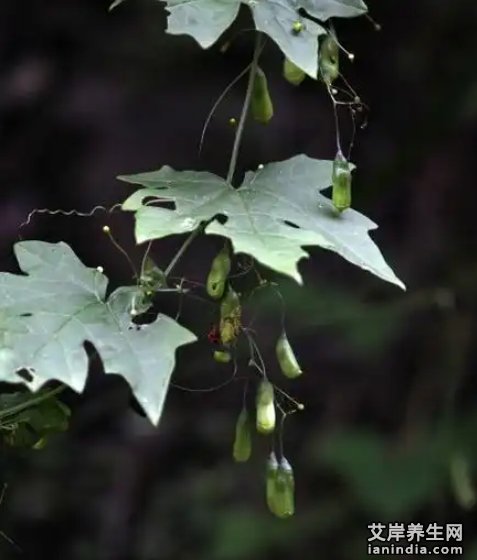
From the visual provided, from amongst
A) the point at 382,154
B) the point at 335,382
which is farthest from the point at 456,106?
the point at 335,382

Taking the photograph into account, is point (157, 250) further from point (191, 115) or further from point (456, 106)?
point (456, 106)

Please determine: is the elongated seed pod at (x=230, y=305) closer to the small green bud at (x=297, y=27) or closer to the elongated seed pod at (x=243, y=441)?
the elongated seed pod at (x=243, y=441)

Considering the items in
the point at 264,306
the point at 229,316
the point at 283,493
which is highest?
the point at 229,316

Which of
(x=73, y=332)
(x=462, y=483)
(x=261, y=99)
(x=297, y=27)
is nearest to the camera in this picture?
(x=73, y=332)

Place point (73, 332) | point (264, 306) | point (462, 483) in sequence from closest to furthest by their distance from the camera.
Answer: point (73, 332) → point (462, 483) → point (264, 306)

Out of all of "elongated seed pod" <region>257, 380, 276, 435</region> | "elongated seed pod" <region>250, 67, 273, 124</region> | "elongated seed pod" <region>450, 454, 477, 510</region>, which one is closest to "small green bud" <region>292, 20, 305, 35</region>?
"elongated seed pod" <region>250, 67, 273, 124</region>

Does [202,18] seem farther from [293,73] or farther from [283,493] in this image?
[283,493]

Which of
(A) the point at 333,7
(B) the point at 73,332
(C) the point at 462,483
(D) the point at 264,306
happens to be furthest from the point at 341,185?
(D) the point at 264,306

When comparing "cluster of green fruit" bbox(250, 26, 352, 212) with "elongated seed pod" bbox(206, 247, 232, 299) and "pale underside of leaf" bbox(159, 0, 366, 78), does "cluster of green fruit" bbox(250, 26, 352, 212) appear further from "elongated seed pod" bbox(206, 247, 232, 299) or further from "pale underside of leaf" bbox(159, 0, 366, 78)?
"elongated seed pod" bbox(206, 247, 232, 299)
